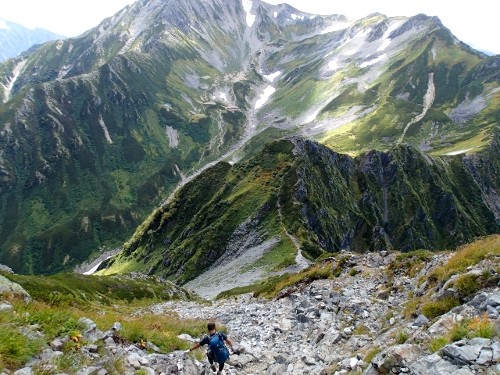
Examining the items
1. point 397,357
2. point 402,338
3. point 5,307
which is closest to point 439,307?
point 402,338

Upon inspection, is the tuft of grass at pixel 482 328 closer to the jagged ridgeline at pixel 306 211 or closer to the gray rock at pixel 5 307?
the gray rock at pixel 5 307

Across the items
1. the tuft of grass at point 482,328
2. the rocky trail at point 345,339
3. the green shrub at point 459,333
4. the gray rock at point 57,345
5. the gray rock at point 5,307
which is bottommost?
the rocky trail at point 345,339

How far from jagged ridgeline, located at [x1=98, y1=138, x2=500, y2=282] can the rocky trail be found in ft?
188

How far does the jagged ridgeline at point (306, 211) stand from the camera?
11038 centimetres

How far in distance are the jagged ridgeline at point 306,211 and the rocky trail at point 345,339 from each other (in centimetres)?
5738

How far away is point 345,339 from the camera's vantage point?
20359 mm

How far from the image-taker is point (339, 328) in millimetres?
22453

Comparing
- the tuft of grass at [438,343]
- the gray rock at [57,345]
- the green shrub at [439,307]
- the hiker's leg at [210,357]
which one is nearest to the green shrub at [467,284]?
the green shrub at [439,307]

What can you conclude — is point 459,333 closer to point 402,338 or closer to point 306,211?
point 402,338

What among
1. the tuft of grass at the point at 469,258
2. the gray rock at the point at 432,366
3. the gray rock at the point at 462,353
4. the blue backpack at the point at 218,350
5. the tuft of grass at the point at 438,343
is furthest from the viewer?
the tuft of grass at the point at 469,258

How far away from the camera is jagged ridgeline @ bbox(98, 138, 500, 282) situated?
110m

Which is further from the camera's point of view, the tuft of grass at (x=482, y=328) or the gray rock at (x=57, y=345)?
the gray rock at (x=57, y=345)

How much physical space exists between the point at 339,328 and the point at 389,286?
8125 mm

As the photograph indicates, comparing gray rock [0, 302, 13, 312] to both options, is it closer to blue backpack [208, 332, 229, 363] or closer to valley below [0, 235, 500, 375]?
valley below [0, 235, 500, 375]
